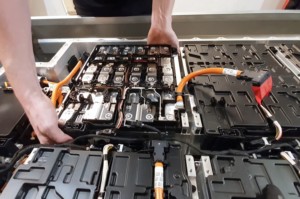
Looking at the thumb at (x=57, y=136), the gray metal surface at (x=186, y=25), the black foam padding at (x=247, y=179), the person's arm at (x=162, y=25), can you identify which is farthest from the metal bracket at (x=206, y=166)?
the gray metal surface at (x=186, y=25)

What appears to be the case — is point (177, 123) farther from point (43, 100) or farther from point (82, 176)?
point (43, 100)

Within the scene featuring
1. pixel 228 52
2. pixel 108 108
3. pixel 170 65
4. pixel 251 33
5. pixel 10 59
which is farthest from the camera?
Result: pixel 251 33

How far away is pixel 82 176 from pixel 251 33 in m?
1.59

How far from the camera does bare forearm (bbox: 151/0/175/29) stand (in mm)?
1571

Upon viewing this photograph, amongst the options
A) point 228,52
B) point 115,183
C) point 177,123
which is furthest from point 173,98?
point 228,52

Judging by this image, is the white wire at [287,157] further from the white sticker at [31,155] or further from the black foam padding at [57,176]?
the white sticker at [31,155]

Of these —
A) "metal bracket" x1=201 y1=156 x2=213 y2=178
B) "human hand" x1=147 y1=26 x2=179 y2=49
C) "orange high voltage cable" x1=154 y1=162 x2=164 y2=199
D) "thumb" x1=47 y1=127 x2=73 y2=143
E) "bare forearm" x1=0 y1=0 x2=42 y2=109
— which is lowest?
"orange high voltage cable" x1=154 y1=162 x2=164 y2=199

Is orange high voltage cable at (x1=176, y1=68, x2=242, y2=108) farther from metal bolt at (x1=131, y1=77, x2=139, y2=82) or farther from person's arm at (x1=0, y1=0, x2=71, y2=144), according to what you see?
person's arm at (x1=0, y1=0, x2=71, y2=144)

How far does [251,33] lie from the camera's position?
5.70 feet

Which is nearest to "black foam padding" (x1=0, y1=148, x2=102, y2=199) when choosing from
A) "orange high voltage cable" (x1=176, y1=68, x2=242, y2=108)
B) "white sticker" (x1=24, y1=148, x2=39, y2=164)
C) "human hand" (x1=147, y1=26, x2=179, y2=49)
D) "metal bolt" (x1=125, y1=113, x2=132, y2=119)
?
"white sticker" (x1=24, y1=148, x2=39, y2=164)

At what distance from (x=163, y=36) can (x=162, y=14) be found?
0.16 metres

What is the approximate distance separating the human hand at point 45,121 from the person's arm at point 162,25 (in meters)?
0.92

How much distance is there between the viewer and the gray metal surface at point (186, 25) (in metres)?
1.67

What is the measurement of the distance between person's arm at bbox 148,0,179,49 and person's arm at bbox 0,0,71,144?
0.86 m
